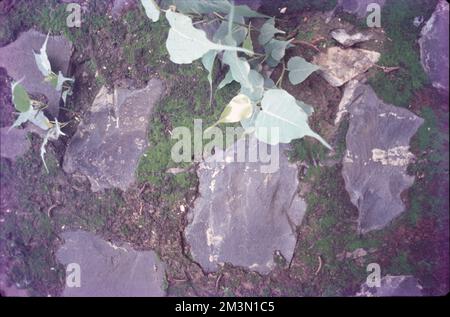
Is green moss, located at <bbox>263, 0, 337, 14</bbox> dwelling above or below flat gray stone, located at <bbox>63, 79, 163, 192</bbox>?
above

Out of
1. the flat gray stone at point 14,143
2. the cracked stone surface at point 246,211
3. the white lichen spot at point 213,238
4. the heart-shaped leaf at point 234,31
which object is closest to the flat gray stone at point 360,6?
the heart-shaped leaf at point 234,31

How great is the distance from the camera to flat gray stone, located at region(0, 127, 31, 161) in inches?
43.8

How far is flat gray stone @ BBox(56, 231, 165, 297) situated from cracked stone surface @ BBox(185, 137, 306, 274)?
0.16 metres

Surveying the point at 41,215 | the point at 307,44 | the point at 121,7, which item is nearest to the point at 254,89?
the point at 307,44

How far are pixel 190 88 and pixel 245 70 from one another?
0.26 metres

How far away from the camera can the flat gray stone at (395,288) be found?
103 cm

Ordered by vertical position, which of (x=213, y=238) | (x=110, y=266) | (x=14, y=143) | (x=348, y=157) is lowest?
(x=110, y=266)

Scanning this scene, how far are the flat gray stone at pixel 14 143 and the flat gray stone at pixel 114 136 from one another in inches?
6.0

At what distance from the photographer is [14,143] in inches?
43.9

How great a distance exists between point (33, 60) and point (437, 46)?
3.56ft

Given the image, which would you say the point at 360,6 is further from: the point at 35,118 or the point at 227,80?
the point at 35,118

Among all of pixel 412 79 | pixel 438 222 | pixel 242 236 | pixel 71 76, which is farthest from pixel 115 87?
pixel 438 222

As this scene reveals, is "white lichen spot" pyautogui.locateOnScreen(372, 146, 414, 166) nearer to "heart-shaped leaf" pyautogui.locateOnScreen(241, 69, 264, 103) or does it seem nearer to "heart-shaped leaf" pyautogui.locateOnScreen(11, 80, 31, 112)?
"heart-shaped leaf" pyautogui.locateOnScreen(241, 69, 264, 103)

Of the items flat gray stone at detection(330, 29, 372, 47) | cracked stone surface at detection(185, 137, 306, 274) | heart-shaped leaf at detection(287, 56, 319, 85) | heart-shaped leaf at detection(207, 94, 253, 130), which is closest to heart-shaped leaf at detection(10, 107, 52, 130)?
cracked stone surface at detection(185, 137, 306, 274)
